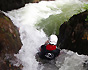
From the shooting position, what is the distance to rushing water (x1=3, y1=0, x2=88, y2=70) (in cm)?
398

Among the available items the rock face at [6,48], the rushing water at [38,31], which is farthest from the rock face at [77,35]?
the rock face at [6,48]

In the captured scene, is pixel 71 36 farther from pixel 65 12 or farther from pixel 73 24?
pixel 65 12

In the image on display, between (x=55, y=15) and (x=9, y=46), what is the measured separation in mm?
6211

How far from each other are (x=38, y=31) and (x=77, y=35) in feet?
13.7

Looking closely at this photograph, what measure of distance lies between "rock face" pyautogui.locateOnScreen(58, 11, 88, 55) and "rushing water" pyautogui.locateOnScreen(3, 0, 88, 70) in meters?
0.25

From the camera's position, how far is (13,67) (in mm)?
3684

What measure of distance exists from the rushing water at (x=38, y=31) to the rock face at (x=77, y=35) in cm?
25

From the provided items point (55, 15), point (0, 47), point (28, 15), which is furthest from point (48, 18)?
point (0, 47)

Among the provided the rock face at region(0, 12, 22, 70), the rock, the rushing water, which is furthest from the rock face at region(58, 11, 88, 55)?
the rock

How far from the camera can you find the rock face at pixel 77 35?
3.84m

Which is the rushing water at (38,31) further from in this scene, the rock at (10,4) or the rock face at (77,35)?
the rock at (10,4)

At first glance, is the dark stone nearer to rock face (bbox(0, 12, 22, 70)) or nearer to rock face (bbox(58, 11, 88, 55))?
rock face (bbox(0, 12, 22, 70))

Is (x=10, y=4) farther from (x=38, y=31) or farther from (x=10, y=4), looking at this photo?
(x=38, y=31)

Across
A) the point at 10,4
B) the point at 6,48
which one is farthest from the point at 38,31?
the point at 6,48
